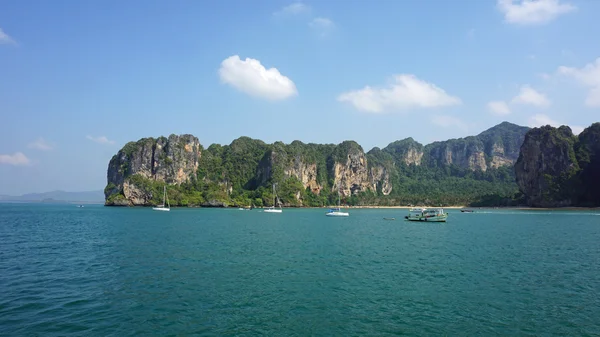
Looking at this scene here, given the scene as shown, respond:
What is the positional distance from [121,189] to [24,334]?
543ft

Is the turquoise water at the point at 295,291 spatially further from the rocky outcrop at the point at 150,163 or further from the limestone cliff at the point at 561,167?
the rocky outcrop at the point at 150,163

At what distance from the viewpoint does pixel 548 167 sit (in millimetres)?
147375

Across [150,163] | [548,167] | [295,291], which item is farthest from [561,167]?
[150,163]

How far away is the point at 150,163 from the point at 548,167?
16889 centimetres

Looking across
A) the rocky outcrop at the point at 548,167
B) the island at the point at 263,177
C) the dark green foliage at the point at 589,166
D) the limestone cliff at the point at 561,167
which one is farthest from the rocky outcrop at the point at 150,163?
the dark green foliage at the point at 589,166

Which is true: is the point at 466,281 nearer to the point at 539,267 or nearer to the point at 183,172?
the point at 539,267

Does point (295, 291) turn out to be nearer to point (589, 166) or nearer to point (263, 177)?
point (589, 166)

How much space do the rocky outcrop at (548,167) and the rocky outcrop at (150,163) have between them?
150574mm

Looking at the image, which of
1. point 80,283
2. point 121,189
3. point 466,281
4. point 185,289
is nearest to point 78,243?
point 80,283

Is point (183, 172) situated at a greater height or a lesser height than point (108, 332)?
greater

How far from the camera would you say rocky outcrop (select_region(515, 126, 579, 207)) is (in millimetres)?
139375

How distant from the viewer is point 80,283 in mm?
18859

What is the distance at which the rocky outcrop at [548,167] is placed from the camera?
139m

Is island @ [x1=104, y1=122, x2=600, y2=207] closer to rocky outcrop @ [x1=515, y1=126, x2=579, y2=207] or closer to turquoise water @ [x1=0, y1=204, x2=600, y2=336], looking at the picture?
rocky outcrop @ [x1=515, y1=126, x2=579, y2=207]
